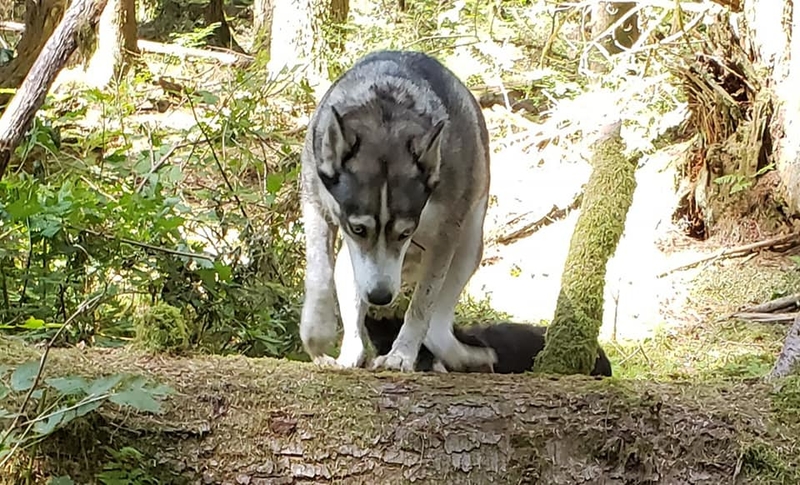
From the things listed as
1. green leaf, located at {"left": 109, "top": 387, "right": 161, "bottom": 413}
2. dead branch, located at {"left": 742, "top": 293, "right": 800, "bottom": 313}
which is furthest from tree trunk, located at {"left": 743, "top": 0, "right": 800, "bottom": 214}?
green leaf, located at {"left": 109, "top": 387, "right": 161, "bottom": 413}

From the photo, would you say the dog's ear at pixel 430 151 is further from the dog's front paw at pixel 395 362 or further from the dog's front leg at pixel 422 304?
the dog's front paw at pixel 395 362

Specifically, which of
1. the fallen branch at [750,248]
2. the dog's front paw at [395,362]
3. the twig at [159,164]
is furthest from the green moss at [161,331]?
the fallen branch at [750,248]

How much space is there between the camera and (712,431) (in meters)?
2.81

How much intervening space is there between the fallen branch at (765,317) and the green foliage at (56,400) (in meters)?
Answer: 5.26

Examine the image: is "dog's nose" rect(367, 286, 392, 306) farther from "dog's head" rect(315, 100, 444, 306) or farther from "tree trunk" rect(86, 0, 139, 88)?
"tree trunk" rect(86, 0, 139, 88)

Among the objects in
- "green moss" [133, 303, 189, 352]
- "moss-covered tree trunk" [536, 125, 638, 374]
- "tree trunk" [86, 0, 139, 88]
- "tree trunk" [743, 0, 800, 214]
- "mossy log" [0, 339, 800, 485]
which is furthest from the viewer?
"tree trunk" [86, 0, 139, 88]

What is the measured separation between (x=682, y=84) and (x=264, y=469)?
6524 mm

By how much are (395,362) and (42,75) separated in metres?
2.01

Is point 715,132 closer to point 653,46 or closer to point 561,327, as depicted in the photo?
point 653,46

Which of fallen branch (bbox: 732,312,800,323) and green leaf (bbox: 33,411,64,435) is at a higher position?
green leaf (bbox: 33,411,64,435)

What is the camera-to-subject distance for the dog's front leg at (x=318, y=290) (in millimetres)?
3768

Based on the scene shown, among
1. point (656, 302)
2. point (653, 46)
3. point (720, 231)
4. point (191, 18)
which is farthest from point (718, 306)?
point (191, 18)

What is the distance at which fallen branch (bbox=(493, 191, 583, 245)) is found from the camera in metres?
8.66

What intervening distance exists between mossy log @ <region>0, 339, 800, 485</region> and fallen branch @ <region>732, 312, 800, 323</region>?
3830 mm
